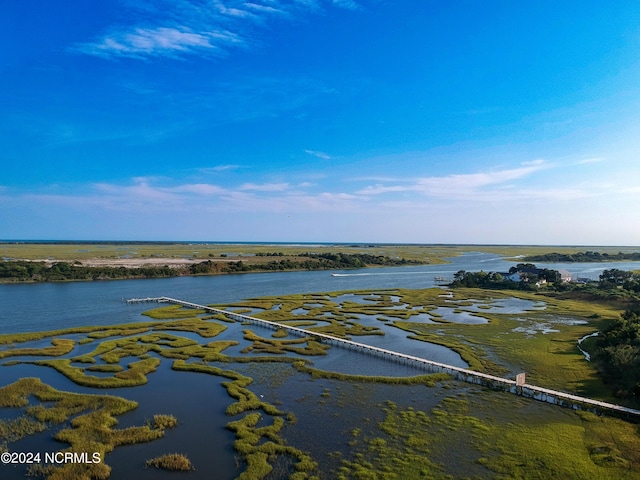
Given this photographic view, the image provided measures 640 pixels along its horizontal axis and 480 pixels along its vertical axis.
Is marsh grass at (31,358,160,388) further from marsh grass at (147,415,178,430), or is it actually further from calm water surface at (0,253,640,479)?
marsh grass at (147,415,178,430)

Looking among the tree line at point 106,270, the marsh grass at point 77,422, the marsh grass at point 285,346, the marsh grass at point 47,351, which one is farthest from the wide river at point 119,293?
the marsh grass at point 77,422

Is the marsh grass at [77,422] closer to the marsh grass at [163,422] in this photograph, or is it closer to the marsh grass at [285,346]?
the marsh grass at [163,422]

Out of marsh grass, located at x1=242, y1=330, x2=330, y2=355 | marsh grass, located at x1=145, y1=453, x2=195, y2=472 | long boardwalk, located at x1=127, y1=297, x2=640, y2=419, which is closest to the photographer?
marsh grass, located at x1=145, y1=453, x2=195, y2=472

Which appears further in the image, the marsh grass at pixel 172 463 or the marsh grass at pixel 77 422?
the marsh grass at pixel 172 463

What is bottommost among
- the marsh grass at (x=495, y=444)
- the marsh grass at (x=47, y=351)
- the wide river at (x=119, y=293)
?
the marsh grass at (x=495, y=444)

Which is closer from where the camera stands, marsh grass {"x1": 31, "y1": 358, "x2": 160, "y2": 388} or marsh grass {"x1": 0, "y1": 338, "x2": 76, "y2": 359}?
marsh grass {"x1": 31, "y1": 358, "x2": 160, "y2": 388}

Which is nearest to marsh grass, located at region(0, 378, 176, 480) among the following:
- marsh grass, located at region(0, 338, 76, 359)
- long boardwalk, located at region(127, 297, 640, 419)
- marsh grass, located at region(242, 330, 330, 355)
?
marsh grass, located at region(0, 338, 76, 359)

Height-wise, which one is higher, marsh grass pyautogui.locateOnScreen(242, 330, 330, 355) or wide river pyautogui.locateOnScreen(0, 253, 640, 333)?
wide river pyautogui.locateOnScreen(0, 253, 640, 333)

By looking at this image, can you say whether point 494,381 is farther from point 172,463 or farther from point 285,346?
point 172,463

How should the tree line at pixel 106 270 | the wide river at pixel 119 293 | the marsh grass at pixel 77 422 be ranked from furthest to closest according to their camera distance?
the tree line at pixel 106 270 < the wide river at pixel 119 293 < the marsh grass at pixel 77 422

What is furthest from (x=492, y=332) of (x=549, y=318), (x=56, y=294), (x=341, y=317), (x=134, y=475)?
(x=56, y=294)

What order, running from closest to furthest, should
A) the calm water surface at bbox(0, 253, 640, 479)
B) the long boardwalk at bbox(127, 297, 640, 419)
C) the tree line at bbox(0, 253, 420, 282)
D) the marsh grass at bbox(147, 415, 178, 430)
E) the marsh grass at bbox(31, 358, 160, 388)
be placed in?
the calm water surface at bbox(0, 253, 640, 479) < the marsh grass at bbox(147, 415, 178, 430) < the long boardwalk at bbox(127, 297, 640, 419) < the marsh grass at bbox(31, 358, 160, 388) < the tree line at bbox(0, 253, 420, 282)
